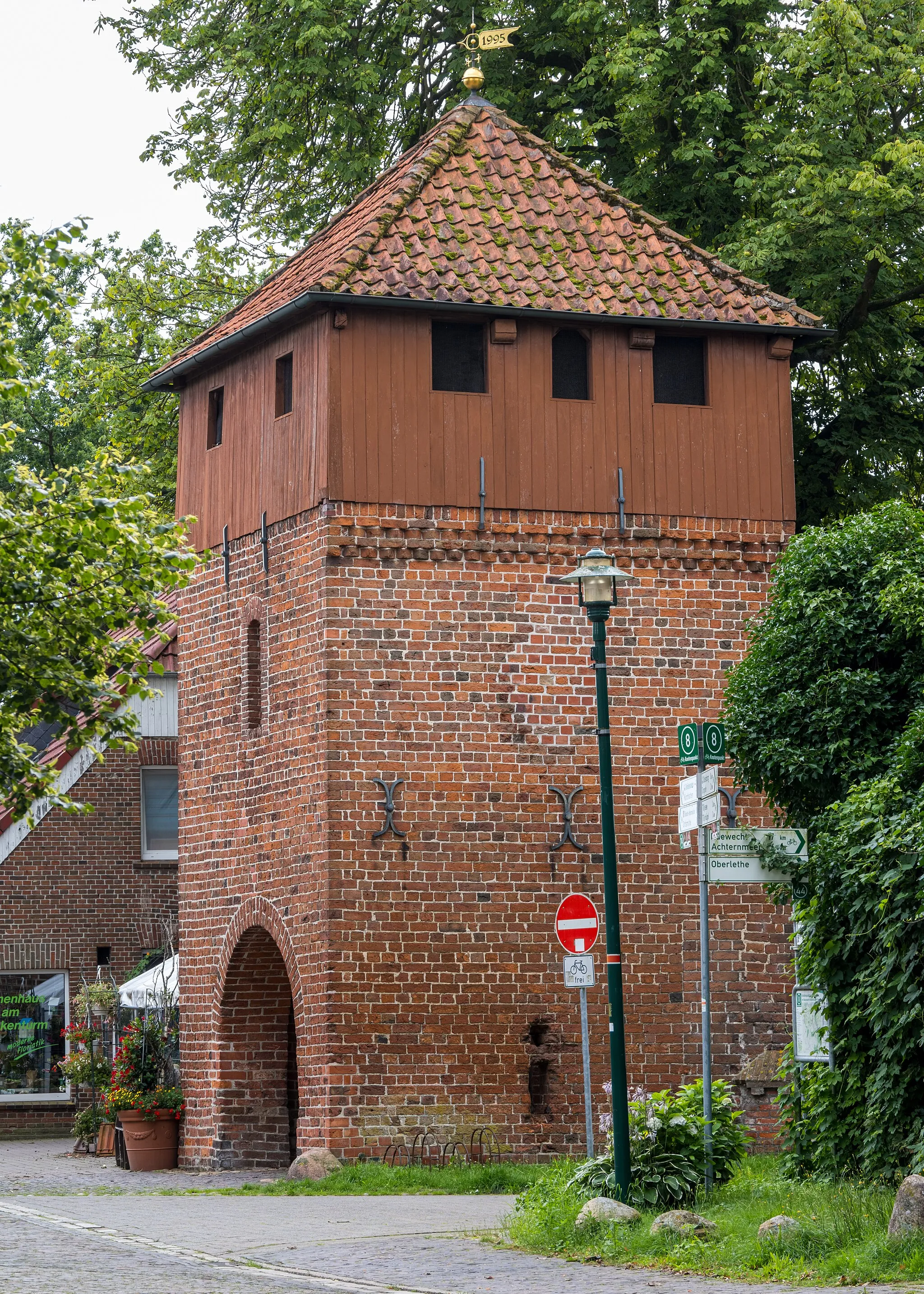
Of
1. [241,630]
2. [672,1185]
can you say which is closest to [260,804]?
[241,630]

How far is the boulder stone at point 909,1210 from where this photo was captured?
12.2 m

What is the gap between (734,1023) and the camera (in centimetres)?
2217

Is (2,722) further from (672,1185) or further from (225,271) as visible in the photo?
(225,271)

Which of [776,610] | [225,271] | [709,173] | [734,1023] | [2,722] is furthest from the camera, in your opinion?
[225,271]

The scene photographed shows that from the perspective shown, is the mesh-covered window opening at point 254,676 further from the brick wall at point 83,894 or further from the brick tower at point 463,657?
the brick wall at point 83,894

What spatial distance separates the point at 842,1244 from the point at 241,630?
1259 cm

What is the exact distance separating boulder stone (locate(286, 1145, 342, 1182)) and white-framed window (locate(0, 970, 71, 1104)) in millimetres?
12028

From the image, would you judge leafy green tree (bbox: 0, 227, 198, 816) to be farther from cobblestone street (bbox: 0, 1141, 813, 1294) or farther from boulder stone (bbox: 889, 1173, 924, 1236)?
boulder stone (bbox: 889, 1173, 924, 1236)

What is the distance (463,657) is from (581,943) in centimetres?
420

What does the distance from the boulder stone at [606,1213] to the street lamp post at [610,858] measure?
0.30 m

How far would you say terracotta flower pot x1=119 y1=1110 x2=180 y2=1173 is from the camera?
2422cm

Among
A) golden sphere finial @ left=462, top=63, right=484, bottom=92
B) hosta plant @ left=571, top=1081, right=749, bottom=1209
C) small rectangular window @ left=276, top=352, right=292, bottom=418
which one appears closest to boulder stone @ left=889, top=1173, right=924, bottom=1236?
hosta plant @ left=571, top=1081, right=749, bottom=1209

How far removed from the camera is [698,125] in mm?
27703

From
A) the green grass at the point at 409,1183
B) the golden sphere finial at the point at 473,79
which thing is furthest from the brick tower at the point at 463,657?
the golden sphere finial at the point at 473,79
